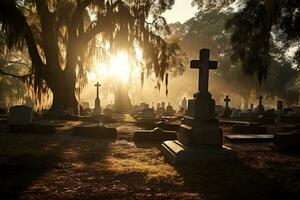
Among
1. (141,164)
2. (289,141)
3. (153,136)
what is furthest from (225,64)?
(141,164)

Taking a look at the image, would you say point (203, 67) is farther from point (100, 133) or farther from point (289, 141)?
point (100, 133)

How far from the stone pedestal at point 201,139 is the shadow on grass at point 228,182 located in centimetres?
29

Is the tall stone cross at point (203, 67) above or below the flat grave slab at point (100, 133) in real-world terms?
above

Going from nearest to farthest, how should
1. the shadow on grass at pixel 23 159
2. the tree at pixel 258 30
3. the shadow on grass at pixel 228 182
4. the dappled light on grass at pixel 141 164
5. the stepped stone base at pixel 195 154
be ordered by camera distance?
the shadow on grass at pixel 228 182 < the shadow on grass at pixel 23 159 < the dappled light on grass at pixel 141 164 < the stepped stone base at pixel 195 154 < the tree at pixel 258 30

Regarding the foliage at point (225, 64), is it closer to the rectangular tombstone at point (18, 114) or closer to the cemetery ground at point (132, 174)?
the rectangular tombstone at point (18, 114)

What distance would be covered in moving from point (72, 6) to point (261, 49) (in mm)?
11336

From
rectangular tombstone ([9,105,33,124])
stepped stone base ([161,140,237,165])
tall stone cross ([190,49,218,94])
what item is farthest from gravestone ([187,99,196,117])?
rectangular tombstone ([9,105,33,124])

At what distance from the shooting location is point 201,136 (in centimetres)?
724

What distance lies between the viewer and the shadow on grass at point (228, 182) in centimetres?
452

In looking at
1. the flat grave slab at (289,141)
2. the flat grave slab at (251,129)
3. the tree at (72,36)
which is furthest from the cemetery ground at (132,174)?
the tree at (72,36)

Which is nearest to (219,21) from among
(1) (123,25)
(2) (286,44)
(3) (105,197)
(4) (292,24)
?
(2) (286,44)

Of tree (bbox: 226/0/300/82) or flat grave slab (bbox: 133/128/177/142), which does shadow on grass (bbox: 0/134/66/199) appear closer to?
flat grave slab (bbox: 133/128/177/142)

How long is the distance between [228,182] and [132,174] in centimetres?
153

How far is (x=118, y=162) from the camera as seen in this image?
6.64m
